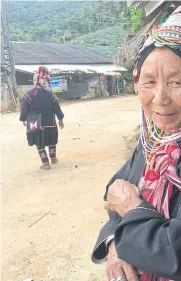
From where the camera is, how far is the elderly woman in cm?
112

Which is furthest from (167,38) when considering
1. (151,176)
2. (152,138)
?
(151,176)

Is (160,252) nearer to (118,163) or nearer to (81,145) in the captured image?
(118,163)

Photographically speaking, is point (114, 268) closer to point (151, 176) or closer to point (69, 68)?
point (151, 176)

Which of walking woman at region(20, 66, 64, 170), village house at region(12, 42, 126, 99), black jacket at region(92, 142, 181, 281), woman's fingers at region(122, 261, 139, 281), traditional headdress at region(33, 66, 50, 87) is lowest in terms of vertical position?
village house at region(12, 42, 126, 99)

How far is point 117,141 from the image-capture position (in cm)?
856

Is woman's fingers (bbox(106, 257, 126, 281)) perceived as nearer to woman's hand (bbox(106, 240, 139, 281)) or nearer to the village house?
woman's hand (bbox(106, 240, 139, 281))

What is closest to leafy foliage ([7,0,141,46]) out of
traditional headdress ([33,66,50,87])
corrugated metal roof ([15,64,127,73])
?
corrugated metal roof ([15,64,127,73])

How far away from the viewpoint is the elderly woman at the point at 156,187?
1.12m

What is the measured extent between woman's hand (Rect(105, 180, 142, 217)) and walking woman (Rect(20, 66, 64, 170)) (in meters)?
5.21

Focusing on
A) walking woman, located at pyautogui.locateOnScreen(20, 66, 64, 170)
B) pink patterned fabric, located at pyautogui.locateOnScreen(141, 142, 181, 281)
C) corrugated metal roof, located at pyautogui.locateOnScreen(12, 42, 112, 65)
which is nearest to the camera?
pink patterned fabric, located at pyautogui.locateOnScreen(141, 142, 181, 281)

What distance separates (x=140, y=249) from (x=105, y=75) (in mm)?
25407

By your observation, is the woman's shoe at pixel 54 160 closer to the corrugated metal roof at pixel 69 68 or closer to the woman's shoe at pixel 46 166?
the woman's shoe at pixel 46 166

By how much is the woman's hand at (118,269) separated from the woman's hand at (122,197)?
0.15 metres

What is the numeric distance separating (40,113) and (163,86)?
18.1 feet
